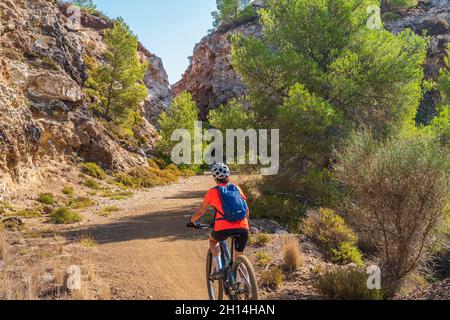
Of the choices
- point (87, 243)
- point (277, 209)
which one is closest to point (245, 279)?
point (87, 243)

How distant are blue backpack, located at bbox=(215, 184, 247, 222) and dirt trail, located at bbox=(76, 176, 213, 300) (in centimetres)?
236

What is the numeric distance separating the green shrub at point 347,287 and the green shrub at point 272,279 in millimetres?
859

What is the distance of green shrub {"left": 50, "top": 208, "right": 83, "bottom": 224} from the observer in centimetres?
1348

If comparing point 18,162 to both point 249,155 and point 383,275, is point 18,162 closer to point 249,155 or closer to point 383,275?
point 249,155

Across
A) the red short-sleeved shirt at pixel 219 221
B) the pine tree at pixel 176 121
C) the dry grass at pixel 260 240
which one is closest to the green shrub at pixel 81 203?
the dry grass at pixel 260 240

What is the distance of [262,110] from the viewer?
1700 centimetres

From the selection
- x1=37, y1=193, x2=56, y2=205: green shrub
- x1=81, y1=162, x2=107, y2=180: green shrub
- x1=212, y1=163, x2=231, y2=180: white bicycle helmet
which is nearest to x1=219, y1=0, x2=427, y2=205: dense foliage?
x1=37, y1=193, x2=56, y2=205: green shrub

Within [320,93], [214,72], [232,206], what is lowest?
[232,206]

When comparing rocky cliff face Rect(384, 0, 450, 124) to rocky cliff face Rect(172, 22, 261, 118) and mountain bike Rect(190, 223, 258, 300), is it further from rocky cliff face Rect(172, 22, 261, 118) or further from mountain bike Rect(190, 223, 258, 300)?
mountain bike Rect(190, 223, 258, 300)

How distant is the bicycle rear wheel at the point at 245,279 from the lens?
5.00m

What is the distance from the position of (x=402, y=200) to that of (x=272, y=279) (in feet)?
11.6

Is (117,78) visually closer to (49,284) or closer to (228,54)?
(228,54)

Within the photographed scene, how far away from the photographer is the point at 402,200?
8078 mm
